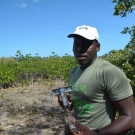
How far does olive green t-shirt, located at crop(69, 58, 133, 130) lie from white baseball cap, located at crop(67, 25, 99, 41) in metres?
0.17

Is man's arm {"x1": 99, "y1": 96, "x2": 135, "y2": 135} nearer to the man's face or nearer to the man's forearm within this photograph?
the man's forearm

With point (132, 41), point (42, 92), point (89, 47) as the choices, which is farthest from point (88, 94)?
point (42, 92)

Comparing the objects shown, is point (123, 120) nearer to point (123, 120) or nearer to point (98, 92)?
point (123, 120)

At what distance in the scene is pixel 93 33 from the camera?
1.59 meters

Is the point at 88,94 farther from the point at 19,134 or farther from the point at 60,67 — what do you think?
the point at 60,67

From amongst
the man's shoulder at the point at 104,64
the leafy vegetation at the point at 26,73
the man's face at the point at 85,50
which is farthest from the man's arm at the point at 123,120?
the leafy vegetation at the point at 26,73

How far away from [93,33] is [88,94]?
413 mm

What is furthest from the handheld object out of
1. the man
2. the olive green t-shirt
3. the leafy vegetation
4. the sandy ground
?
the leafy vegetation

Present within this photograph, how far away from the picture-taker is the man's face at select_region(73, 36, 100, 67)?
1598 mm

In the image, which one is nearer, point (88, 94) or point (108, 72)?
point (108, 72)

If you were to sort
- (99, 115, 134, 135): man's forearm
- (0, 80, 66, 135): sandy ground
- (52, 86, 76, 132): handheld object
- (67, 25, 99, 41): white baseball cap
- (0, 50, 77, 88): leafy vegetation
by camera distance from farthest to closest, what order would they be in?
1. (0, 50, 77, 88): leafy vegetation
2. (0, 80, 66, 135): sandy ground
3. (67, 25, 99, 41): white baseball cap
4. (99, 115, 134, 135): man's forearm
5. (52, 86, 76, 132): handheld object

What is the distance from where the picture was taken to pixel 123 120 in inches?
55.1

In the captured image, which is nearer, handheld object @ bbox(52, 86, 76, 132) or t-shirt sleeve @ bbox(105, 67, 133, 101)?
handheld object @ bbox(52, 86, 76, 132)

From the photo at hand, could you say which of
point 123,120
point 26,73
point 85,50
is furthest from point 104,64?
point 26,73
